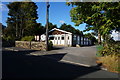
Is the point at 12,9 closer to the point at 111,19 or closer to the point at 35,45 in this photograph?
the point at 35,45

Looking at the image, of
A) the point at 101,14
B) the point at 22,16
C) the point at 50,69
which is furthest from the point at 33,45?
the point at 22,16

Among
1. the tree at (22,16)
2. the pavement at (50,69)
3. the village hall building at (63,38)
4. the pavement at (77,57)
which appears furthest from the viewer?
the tree at (22,16)

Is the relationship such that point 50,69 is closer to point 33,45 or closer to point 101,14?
point 101,14

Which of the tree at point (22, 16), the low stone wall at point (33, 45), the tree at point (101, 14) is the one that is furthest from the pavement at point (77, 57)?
the tree at point (22, 16)

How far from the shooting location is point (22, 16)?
32.3m

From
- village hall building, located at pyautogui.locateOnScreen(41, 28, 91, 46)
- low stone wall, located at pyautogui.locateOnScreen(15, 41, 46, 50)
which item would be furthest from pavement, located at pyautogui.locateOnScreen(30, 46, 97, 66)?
village hall building, located at pyautogui.locateOnScreen(41, 28, 91, 46)

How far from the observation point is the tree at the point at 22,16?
30.9 meters

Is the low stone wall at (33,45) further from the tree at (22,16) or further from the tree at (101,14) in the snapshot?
the tree at (22,16)

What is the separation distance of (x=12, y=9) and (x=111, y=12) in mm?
29938

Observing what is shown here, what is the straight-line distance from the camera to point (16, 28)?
33656mm

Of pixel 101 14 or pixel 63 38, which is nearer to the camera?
pixel 101 14

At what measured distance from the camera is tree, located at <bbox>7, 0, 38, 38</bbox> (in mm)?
30875

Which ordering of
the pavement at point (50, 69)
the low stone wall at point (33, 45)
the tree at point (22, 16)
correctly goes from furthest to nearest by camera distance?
the tree at point (22, 16), the low stone wall at point (33, 45), the pavement at point (50, 69)

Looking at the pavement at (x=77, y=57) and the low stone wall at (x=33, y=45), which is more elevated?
the low stone wall at (x=33, y=45)
